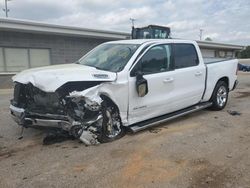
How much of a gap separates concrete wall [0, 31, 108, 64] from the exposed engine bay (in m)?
13.7

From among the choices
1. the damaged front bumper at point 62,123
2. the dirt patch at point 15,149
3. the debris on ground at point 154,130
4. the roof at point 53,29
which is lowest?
the dirt patch at point 15,149

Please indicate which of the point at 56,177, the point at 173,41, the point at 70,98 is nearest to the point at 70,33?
the point at 173,41

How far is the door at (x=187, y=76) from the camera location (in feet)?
22.8

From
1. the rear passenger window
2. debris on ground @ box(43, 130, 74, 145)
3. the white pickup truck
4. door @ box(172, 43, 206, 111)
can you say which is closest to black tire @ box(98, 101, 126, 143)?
the white pickup truck

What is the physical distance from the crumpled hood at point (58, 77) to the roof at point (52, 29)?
12274 mm

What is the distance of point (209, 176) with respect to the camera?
13.7 ft

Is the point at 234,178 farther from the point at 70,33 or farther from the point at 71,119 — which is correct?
the point at 70,33

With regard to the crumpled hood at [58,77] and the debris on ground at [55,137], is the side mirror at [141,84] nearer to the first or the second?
the crumpled hood at [58,77]

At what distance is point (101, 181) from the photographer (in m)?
4.05

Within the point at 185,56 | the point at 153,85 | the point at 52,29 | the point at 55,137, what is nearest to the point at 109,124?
the point at 55,137

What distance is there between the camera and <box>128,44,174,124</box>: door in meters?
5.98

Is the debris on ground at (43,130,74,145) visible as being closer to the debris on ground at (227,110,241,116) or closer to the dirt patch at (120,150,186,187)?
the dirt patch at (120,150,186,187)

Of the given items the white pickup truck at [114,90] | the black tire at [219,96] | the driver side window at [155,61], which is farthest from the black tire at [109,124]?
the black tire at [219,96]

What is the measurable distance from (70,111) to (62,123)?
9.4 inches
